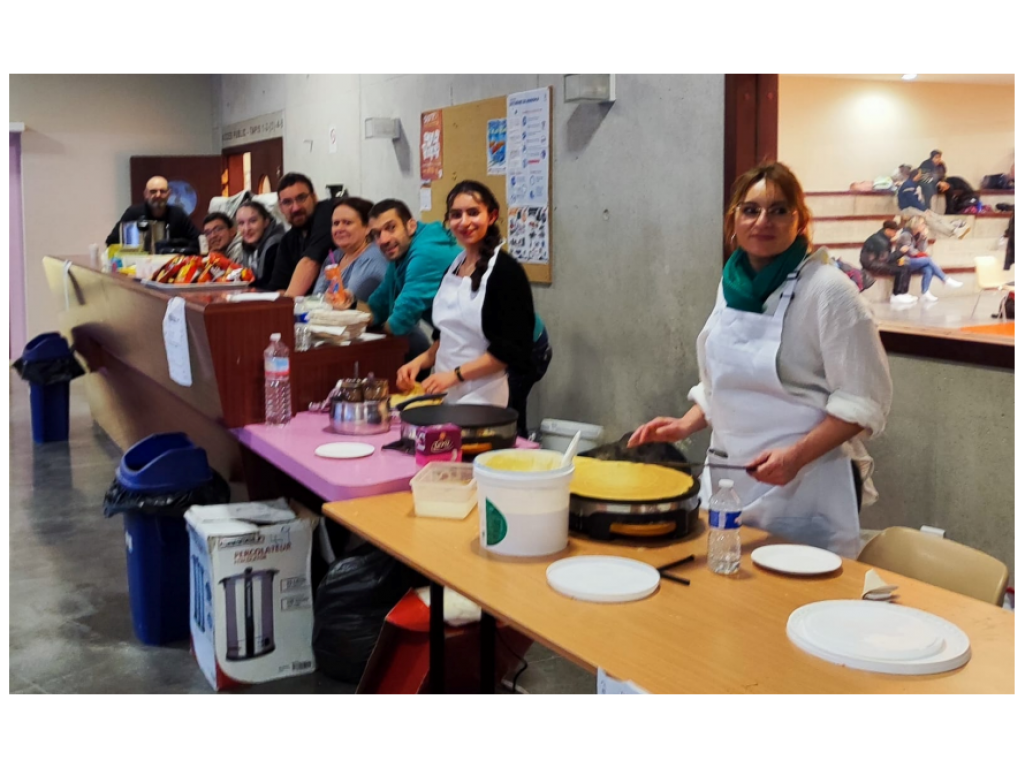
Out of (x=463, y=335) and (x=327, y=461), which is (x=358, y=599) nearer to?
(x=327, y=461)

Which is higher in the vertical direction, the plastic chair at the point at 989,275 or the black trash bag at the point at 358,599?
the plastic chair at the point at 989,275

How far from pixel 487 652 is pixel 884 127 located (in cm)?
339

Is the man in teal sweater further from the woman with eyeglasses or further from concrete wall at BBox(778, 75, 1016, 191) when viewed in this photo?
the woman with eyeglasses

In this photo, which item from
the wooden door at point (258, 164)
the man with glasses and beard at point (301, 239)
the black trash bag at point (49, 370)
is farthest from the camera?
the wooden door at point (258, 164)

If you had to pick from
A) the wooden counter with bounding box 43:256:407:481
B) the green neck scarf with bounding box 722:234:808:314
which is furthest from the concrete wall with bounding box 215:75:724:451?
the green neck scarf with bounding box 722:234:808:314

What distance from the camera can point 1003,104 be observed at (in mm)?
4016

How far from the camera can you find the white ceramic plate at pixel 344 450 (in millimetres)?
2910

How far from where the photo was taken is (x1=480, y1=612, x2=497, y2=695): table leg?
2.38m

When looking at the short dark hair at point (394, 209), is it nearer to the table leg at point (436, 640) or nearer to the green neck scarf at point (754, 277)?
the green neck scarf at point (754, 277)

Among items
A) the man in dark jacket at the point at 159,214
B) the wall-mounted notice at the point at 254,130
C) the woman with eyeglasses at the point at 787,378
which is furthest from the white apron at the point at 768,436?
the wall-mounted notice at the point at 254,130

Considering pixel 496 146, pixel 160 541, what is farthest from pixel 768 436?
pixel 496 146

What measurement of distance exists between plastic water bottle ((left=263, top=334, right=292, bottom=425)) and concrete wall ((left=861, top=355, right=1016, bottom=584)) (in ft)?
7.38

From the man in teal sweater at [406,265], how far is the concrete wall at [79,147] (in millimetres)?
7188
